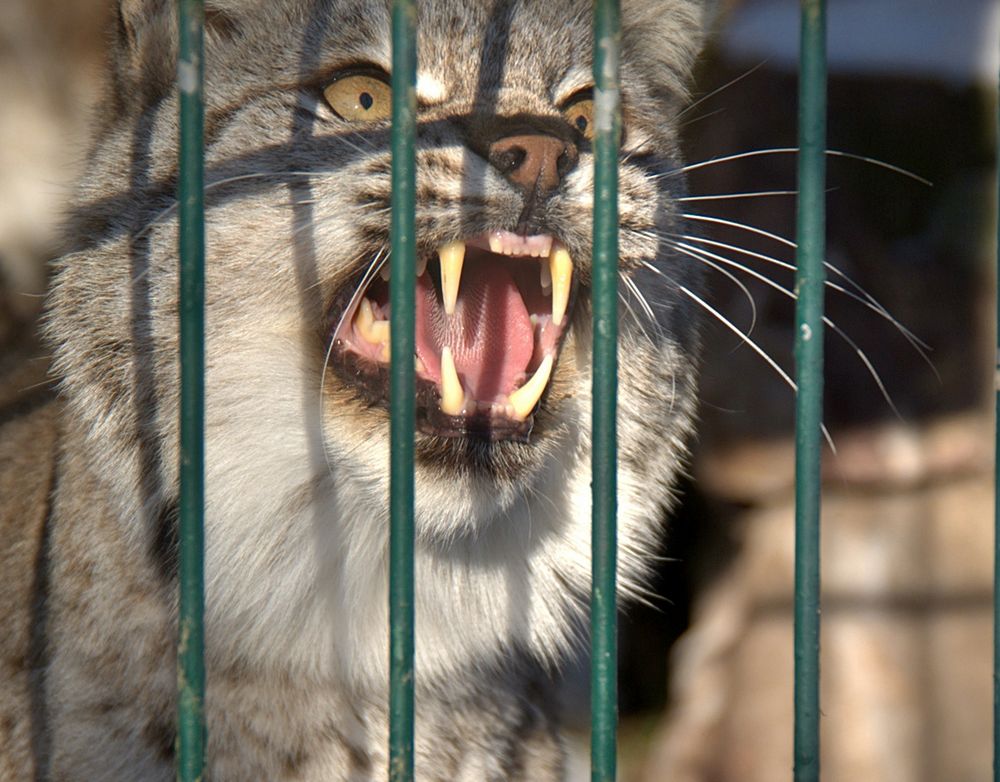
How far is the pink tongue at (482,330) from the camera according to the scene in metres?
2.38

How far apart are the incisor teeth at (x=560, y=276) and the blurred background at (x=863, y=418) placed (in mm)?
2117

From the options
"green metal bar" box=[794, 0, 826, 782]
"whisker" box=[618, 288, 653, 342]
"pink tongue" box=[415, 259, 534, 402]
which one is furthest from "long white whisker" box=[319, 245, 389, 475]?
"green metal bar" box=[794, 0, 826, 782]

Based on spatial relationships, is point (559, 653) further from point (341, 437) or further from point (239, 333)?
point (239, 333)

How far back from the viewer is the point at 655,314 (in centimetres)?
267

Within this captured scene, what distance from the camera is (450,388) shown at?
2.25m

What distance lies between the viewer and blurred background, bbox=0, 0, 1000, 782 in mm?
4699

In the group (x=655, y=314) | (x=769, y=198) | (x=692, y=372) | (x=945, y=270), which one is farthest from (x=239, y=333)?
(x=945, y=270)

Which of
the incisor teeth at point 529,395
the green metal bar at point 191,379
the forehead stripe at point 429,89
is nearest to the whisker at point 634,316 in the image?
the incisor teeth at point 529,395

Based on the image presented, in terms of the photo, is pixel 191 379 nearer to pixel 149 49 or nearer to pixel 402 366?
pixel 402 366

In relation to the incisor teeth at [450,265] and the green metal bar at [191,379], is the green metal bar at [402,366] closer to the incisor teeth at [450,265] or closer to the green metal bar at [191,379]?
the green metal bar at [191,379]

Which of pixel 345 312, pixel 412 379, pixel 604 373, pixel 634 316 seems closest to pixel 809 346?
pixel 604 373

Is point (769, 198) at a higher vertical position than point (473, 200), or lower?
higher

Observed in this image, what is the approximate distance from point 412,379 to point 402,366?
0.09 feet

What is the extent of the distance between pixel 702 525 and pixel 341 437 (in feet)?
10.6
